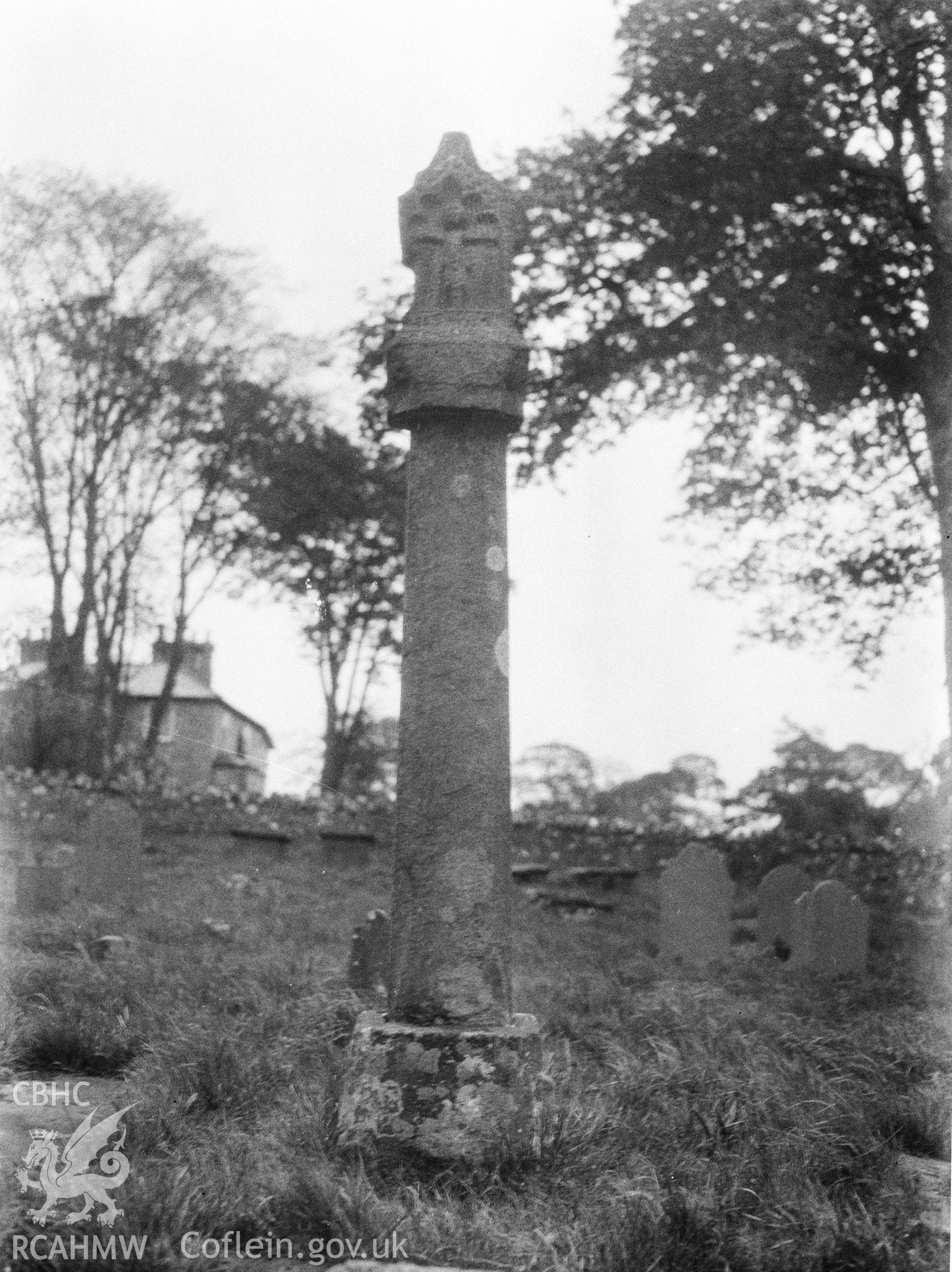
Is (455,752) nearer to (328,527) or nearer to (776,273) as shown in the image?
(776,273)

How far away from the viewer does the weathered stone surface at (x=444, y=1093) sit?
3.96 m

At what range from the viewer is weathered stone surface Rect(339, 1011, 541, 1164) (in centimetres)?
396

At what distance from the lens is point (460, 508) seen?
15.0 ft

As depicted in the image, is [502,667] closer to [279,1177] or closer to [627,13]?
[279,1177]

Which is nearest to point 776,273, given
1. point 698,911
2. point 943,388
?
point 943,388

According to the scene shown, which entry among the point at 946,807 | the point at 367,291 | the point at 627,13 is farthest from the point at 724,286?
the point at 946,807

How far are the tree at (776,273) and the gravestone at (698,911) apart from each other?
8.32 feet

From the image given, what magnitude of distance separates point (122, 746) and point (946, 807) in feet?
34.4

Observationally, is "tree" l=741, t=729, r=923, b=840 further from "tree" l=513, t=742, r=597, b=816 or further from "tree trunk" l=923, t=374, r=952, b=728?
"tree" l=513, t=742, r=597, b=816

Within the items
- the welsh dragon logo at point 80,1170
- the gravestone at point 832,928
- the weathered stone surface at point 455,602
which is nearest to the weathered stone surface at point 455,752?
the weathered stone surface at point 455,602

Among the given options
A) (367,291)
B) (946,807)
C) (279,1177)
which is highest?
(367,291)

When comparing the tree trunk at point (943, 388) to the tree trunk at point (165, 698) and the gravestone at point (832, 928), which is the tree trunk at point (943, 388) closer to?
the gravestone at point (832, 928)

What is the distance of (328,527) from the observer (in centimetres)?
1499

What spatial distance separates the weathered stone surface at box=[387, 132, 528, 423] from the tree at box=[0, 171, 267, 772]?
902 cm
